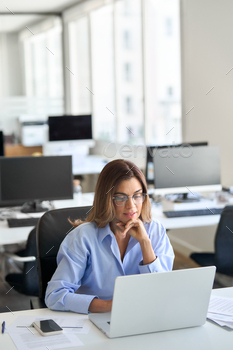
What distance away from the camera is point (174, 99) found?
5016mm

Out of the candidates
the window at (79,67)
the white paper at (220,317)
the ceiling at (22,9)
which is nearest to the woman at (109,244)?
the white paper at (220,317)

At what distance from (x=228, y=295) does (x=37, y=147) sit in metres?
5.30

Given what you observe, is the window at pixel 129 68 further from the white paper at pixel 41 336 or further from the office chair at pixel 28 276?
the white paper at pixel 41 336

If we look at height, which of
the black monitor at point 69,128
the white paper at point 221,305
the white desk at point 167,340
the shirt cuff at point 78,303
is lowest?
the white paper at point 221,305

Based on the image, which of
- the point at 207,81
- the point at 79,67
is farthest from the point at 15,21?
the point at 207,81

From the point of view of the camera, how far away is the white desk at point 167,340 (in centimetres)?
130

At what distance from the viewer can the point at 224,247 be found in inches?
107

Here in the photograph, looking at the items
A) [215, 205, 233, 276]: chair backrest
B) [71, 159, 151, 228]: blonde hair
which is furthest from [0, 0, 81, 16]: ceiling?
[71, 159, 151, 228]: blonde hair

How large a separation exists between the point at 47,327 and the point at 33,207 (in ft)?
6.80

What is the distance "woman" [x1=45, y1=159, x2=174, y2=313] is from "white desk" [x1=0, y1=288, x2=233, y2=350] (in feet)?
0.90

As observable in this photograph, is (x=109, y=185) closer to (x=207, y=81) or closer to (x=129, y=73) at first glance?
(x=207, y=81)

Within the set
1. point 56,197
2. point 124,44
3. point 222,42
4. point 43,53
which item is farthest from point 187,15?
point 43,53

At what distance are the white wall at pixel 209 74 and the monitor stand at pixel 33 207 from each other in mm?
1623

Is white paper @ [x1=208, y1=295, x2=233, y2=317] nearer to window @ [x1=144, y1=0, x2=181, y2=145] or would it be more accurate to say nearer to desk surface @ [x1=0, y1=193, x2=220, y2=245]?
desk surface @ [x1=0, y1=193, x2=220, y2=245]
